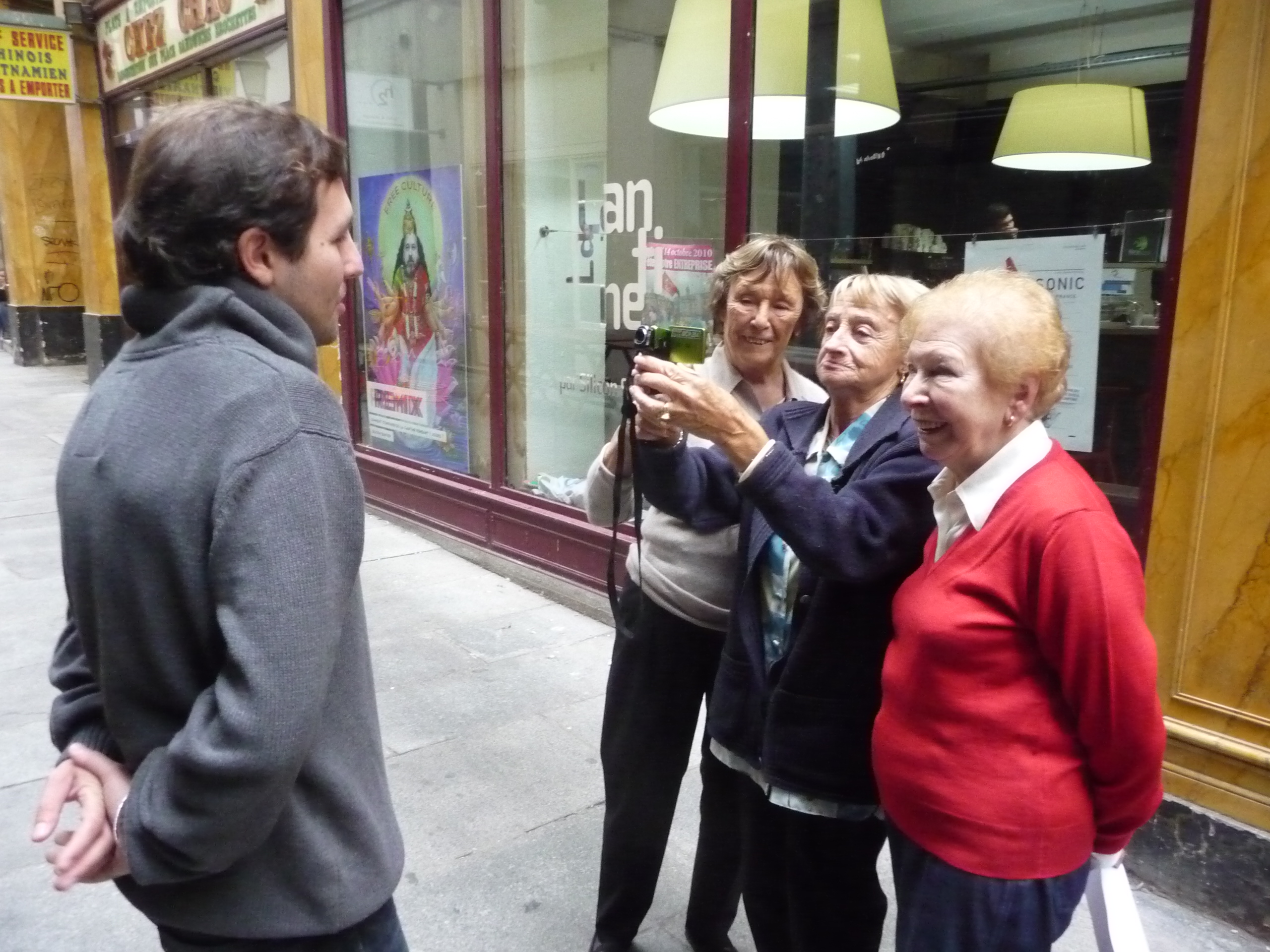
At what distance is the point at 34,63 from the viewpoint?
10586 mm

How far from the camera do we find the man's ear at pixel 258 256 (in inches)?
47.9

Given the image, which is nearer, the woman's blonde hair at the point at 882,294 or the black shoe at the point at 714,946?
the woman's blonde hair at the point at 882,294

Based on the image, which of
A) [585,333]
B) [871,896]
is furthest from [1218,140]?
[585,333]

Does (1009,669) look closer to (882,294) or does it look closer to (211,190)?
(882,294)

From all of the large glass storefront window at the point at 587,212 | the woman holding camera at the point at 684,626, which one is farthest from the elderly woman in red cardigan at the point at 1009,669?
the large glass storefront window at the point at 587,212

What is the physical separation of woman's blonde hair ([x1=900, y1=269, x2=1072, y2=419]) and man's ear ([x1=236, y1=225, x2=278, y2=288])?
1000 mm

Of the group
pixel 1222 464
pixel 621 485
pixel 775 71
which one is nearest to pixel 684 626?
pixel 621 485

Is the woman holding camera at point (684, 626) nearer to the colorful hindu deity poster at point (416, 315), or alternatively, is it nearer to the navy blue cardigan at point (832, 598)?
the navy blue cardigan at point (832, 598)

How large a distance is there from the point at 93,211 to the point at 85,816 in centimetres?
1286

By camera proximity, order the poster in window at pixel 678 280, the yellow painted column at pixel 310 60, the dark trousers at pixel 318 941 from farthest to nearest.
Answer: the yellow painted column at pixel 310 60 < the poster in window at pixel 678 280 < the dark trousers at pixel 318 941

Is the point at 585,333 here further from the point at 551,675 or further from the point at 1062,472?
Result: the point at 1062,472

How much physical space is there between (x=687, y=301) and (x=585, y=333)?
870 millimetres

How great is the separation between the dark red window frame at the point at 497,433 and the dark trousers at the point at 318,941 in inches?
96.6

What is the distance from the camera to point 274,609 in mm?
1143
